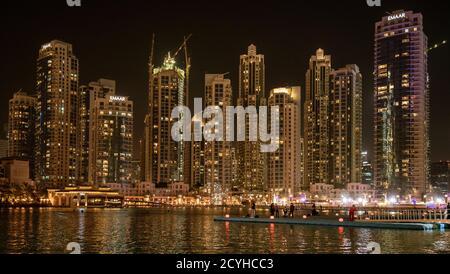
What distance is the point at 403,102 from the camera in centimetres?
17438

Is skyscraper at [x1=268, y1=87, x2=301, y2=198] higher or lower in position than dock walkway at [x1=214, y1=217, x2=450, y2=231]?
higher

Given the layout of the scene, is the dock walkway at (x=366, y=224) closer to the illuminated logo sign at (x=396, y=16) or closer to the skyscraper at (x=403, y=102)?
the skyscraper at (x=403, y=102)

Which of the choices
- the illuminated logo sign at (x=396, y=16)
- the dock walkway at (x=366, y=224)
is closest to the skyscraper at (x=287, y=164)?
Result: the illuminated logo sign at (x=396, y=16)

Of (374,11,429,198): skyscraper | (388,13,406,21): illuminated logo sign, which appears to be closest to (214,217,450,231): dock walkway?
(374,11,429,198): skyscraper

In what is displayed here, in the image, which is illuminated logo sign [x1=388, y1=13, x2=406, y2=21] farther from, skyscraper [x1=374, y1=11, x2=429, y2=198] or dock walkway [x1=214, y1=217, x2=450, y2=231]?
dock walkway [x1=214, y1=217, x2=450, y2=231]

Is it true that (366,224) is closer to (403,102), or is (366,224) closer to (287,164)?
(403,102)

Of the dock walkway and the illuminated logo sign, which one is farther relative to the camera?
the illuminated logo sign

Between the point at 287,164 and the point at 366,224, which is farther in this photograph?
the point at 287,164

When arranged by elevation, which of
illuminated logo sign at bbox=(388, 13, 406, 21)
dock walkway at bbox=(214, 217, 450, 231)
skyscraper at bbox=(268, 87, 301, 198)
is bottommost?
dock walkway at bbox=(214, 217, 450, 231)

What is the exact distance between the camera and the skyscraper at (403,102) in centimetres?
17238

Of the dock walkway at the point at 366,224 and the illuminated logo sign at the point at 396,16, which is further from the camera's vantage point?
the illuminated logo sign at the point at 396,16

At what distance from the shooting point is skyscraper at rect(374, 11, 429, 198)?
172 meters

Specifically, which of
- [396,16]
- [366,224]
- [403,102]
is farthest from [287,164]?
[366,224]

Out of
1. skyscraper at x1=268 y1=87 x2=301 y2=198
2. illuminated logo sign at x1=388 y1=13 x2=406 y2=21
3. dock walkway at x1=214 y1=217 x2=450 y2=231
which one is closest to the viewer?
dock walkway at x1=214 y1=217 x2=450 y2=231
